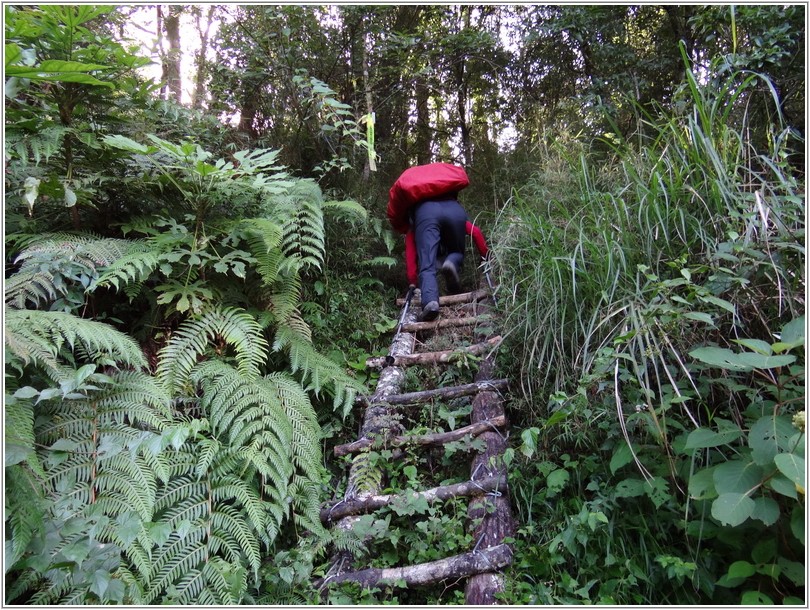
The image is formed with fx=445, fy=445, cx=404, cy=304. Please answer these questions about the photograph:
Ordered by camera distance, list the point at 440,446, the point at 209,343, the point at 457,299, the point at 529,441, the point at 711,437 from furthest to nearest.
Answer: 1. the point at 457,299
2. the point at 209,343
3. the point at 440,446
4. the point at 529,441
5. the point at 711,437

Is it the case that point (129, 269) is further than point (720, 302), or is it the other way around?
point (129, 269)

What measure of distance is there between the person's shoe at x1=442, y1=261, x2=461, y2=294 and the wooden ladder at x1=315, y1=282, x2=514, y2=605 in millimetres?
357

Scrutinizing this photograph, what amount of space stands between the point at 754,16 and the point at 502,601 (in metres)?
3.67

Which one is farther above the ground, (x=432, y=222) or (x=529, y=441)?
(x=432, y=222)

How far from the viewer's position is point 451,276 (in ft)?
11.8

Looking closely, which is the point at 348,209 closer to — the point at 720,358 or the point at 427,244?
the point at 427,244

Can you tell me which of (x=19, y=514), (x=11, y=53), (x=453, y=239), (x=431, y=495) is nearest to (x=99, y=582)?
(x=19, y=514)

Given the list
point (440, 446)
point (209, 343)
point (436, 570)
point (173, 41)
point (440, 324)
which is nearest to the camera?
point (436, 570)

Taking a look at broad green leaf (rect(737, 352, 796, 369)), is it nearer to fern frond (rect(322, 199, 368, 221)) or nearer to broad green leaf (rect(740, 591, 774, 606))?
broad green leaf (rect(740, 591, 774, 606))

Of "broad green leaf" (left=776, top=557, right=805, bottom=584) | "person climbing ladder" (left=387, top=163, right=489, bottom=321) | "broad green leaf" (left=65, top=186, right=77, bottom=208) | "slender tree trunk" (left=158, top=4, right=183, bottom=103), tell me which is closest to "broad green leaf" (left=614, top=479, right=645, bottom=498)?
"broad green leaf" (left=776, top=557, right=805, bottom=584)

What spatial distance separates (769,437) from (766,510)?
0.67 feet

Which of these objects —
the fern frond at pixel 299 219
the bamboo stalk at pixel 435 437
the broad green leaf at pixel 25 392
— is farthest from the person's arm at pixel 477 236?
the broad green leaf at pixel 25 392

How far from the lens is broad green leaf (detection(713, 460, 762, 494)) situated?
51.0 inches

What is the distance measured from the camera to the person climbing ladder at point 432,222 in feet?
11.3
